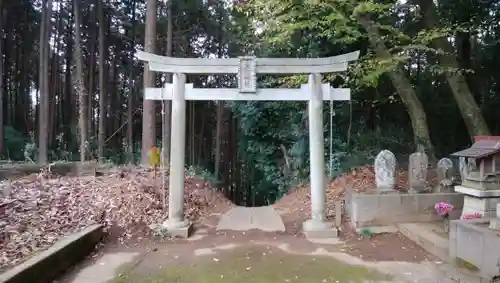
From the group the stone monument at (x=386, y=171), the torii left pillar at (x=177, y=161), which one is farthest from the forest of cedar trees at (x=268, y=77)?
the torii left pillar at (x=177, y=161)

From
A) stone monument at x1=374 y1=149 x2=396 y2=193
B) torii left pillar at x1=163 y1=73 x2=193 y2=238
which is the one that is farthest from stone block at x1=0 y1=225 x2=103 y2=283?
stone monument at x1=374 y1=149 x2=396 y2=193

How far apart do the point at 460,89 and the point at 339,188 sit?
11.5 ft

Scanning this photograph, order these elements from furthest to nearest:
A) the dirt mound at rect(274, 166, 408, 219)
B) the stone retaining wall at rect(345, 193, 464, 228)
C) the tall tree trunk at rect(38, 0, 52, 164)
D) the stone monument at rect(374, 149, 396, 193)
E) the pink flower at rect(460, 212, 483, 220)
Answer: the tall tree trunk at rect(38, 0, 52, 164)
the dirt mound at rect(274, 166, 408, 219)
the stone monument at rect(374, 149, 396, 193)
the stone retaining wall at rect(345, 193, 464, 228)
the pink flower at rect(460, 212, 483, 220)

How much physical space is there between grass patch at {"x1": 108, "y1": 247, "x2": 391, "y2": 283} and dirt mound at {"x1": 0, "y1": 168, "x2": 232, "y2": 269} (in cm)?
126

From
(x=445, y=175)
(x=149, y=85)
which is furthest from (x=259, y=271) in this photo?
(x=149, y=85)

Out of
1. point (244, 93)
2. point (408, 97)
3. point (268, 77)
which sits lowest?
point (244, 93)

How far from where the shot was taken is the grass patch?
3885mm

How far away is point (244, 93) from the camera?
6004mm

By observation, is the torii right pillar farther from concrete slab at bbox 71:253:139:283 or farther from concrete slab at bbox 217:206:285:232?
concrete slab at bbox 71:253:139:283

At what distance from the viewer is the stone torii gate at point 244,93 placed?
5.93 metres

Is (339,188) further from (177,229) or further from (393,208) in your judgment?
(177,229)

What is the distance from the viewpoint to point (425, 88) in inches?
469

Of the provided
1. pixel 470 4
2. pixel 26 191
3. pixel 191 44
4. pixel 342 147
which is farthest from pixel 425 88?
pixel 26 191

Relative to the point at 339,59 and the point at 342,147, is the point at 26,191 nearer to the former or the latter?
the point at 339,59
